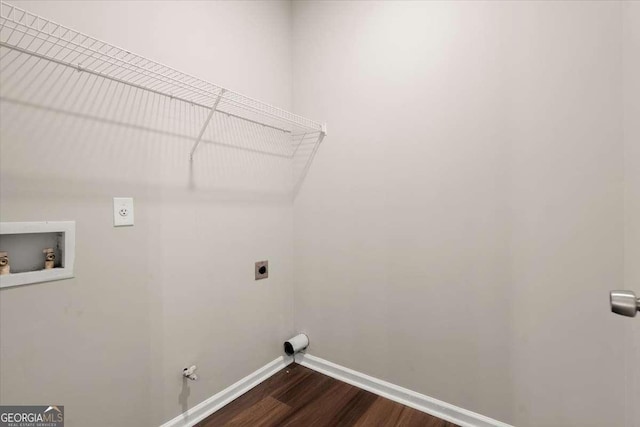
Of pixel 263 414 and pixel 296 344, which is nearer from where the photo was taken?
pixel 263 414

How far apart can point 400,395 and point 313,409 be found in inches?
18.8

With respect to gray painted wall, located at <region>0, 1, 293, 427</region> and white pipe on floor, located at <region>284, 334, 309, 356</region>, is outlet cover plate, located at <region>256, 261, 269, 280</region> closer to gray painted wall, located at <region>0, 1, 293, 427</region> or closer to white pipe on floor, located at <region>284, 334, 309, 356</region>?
gray painted wall, located at <region>0, 1, 293, 427</region>

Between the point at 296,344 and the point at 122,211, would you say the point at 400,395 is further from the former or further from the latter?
the point at 122,211

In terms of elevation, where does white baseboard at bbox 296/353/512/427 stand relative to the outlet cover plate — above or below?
below

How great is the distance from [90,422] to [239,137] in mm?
1410

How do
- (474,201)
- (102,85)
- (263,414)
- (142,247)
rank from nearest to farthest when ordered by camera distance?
1. (102,85)
2. (142,247)
3. (474,201)
4. (263,414)

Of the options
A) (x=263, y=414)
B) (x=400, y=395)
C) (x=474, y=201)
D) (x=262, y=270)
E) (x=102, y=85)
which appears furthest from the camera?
(x=262, y=270)

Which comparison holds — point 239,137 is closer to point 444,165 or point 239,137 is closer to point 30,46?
point 30,46

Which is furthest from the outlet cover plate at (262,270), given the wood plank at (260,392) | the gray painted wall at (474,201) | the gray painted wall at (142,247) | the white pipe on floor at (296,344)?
the wood plank at (260,392)

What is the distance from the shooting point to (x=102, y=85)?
44.4 inches

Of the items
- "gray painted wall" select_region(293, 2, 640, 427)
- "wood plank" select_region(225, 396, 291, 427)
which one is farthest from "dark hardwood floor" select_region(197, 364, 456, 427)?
"gray painted wall" select_region(293, 2, 640, 427)

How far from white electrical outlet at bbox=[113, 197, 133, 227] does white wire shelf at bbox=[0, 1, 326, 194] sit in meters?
0.31

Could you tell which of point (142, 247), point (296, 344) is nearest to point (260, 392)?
point (296, 344)

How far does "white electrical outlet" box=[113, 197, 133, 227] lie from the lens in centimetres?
117
